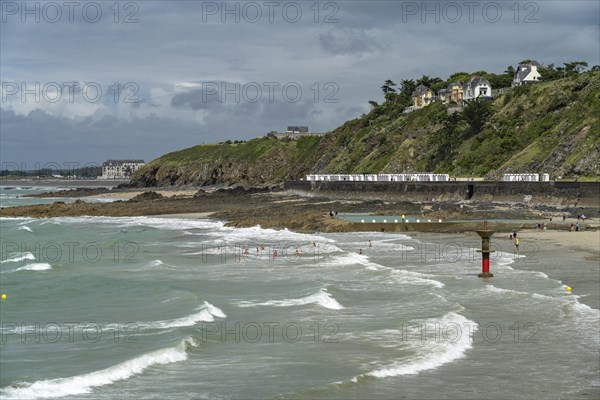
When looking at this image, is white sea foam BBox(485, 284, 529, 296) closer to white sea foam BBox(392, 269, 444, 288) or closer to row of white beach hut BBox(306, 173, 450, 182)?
white sea foam BBox(392, 269, 444, 288)

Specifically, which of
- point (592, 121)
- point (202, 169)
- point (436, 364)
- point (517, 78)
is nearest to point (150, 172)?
point (202, 169)

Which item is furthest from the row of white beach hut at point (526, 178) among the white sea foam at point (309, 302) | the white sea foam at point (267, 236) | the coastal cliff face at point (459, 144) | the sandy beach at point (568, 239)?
the white sea foam at point (309, 302)

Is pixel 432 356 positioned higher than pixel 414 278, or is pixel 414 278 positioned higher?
pixel 414 278

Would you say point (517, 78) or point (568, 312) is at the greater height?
point (517, 78)

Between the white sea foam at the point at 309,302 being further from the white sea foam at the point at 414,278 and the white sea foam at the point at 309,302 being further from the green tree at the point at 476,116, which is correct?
the green tree at the point at 476,116

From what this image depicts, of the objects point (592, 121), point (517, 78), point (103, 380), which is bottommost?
point (103, 380)

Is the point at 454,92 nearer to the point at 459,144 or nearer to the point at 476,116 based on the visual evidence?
the point at 476,116

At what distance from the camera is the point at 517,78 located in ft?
403

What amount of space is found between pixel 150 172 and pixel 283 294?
163 m

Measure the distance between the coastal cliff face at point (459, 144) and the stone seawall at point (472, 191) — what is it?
6.24m

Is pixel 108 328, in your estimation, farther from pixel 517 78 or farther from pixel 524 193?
pixel 517 78

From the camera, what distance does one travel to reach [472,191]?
248 ft

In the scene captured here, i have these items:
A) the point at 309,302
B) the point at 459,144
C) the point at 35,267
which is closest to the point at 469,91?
the point at 459,144

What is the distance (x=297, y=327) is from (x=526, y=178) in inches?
2115
